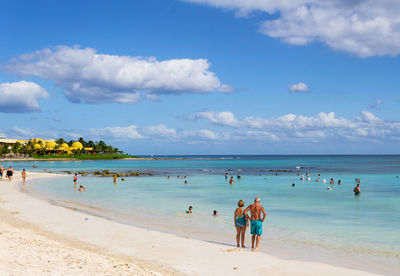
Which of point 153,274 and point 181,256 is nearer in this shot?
point 153,274

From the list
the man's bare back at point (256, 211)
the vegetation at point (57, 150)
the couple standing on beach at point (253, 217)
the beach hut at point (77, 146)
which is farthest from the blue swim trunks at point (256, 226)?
the beach hut at point (77, 146)

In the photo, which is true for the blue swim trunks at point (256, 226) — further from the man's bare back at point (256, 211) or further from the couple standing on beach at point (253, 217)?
the man's bare back at point (256, 211)

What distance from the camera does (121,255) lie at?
13586 millimetres

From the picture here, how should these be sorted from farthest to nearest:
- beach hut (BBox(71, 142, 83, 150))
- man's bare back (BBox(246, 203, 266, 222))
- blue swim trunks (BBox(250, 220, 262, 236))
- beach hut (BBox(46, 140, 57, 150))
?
beach hut (BBox(71, 142, 83, 150)), beach hut (BBox(46, 140, 57, 150)), blue swim trunks (BBox(250, 220, 262, 236)), man's bare back (BBox(246, 203, 266, 222))

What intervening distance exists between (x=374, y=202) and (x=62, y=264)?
30.0 meters

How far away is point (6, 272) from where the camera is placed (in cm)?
953

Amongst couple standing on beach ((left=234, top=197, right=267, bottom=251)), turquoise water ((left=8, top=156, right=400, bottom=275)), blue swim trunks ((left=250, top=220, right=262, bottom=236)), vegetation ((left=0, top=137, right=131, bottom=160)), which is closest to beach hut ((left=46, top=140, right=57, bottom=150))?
vegetation ((left=0, top=137, right=131, bottom=160))

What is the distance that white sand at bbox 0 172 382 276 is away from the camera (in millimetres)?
10734

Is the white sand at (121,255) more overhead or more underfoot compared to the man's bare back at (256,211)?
more underfoot

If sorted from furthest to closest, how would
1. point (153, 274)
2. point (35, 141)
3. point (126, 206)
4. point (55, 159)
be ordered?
point (35, 141), point (55, 159), point (126, 206), point (153, 274)

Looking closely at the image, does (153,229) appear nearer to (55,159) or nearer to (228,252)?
(228,252)

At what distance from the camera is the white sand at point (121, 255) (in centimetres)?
1073

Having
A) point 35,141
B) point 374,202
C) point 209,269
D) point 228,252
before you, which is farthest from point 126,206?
point 35,141

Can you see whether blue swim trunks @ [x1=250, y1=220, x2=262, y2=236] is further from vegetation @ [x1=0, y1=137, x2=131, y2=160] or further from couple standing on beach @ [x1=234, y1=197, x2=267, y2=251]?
vegetation @ [x1=0, y1=137, x2=131, y2=160]
